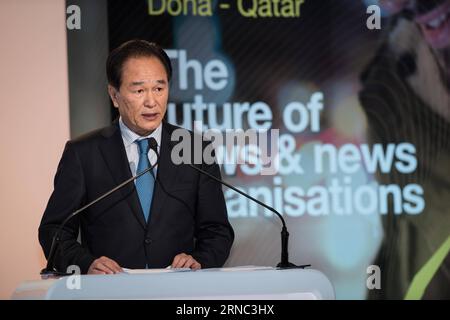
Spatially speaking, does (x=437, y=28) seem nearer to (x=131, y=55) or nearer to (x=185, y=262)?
(x=131, y=55)

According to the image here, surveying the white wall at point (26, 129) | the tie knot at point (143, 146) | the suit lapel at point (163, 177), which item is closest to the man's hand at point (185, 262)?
the suit lapel at point (163, 177)

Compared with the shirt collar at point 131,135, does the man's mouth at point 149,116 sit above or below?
above

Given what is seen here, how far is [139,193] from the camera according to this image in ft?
9.36

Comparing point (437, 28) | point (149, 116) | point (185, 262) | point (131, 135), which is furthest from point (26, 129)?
point (437, 28)

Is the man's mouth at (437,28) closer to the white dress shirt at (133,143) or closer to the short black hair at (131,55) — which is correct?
the short black hair at (131,55)

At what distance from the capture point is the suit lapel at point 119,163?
282cm

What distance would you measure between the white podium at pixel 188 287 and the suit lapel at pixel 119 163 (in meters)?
0.99

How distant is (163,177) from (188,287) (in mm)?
1127

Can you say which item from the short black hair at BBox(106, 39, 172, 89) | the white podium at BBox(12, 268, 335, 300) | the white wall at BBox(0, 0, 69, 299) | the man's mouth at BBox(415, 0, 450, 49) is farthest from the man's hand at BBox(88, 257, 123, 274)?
the man's mouth at BBox(415, 0, 450, 49)

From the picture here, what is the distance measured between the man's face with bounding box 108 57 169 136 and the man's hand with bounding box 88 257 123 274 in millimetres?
709
